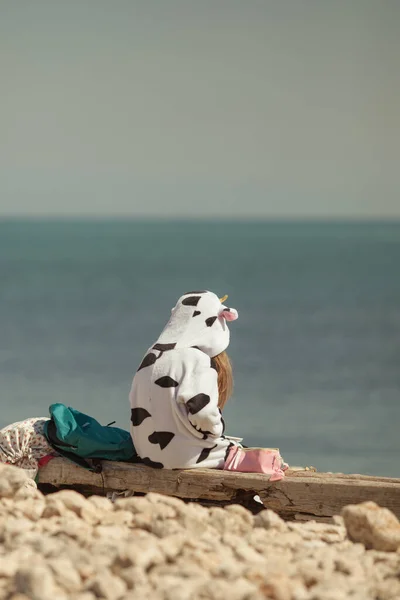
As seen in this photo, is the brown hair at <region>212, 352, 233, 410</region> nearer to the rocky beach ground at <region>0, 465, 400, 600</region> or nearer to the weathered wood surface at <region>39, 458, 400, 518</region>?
the weathered wood surface at <region>39, 458, 400, 518</region>

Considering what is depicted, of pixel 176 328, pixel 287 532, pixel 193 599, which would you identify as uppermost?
pixel 176 328

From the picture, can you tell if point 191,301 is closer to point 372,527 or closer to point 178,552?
point 372,527

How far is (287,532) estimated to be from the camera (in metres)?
4.16

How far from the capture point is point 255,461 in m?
5.45

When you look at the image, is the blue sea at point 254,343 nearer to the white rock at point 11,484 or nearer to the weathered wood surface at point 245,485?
the weathered wood surface at point 245,485

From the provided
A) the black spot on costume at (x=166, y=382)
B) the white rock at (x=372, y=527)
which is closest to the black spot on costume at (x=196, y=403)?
the black spot on costume at (x=166, y=382)

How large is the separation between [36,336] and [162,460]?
65.4ft

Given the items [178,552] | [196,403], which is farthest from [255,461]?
[178,552]

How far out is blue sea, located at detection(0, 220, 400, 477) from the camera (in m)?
14.3

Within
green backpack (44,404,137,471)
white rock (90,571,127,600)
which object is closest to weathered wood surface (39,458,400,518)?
green backpack (44,404,137,471)

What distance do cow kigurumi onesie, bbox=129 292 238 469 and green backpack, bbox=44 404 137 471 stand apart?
119 mm

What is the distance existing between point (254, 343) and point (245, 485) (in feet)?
57.5

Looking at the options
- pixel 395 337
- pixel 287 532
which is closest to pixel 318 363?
pixel 395 337

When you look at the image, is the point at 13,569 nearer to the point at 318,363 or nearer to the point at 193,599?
the point at 193,599
